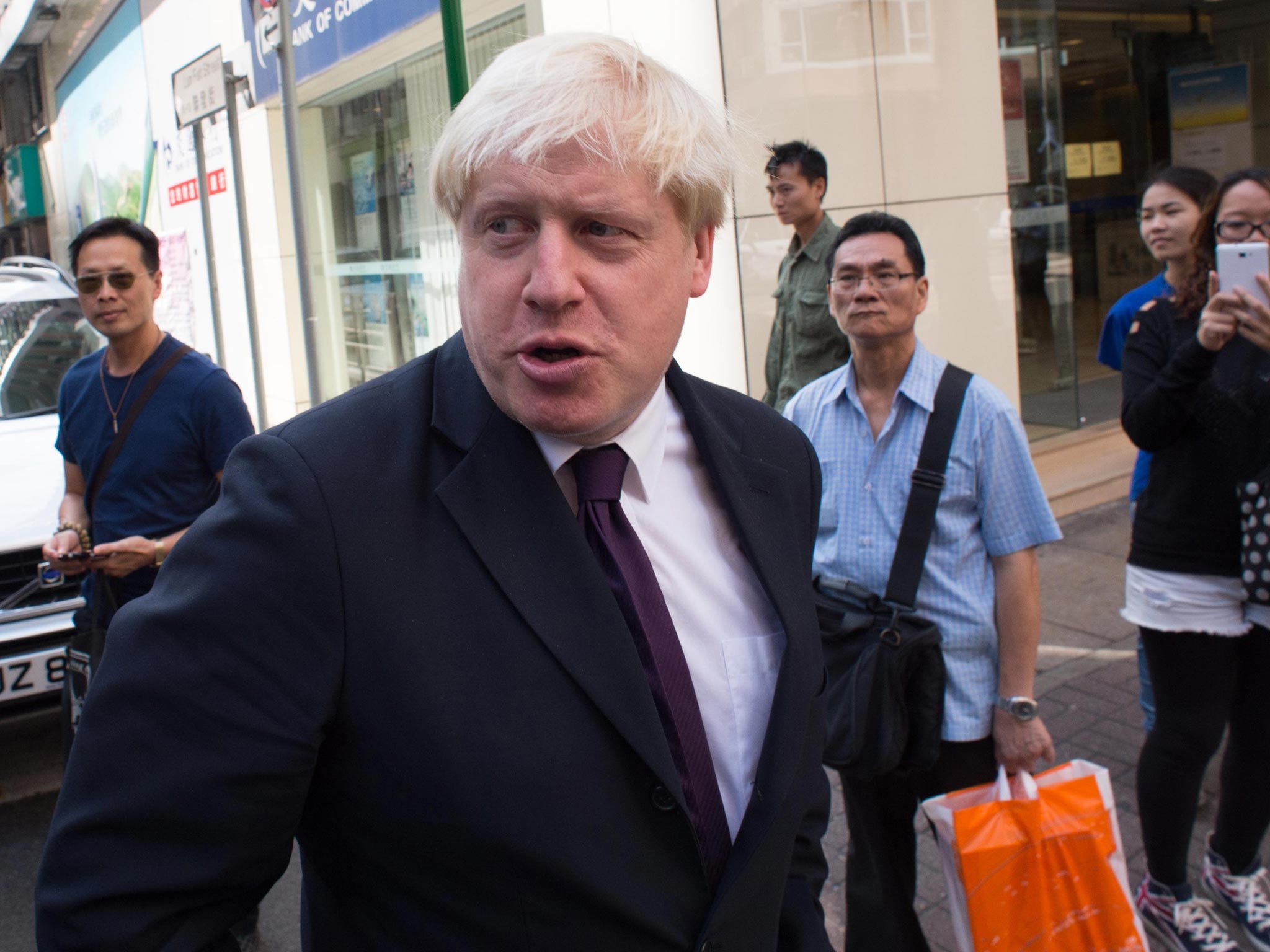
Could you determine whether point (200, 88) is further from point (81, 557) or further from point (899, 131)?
point (81, 557)

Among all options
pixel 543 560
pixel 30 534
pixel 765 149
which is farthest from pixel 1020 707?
pixel 765 149

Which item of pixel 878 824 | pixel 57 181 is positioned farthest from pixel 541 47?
pixel 57 181

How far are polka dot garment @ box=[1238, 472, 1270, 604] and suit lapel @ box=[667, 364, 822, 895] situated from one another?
1814 mm

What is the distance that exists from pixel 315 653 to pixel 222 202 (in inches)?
396

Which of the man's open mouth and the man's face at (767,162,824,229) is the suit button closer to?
the man's open mouth

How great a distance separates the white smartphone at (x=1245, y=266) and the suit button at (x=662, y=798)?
Answer: 7.87 feet

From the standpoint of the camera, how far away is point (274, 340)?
9.90 m

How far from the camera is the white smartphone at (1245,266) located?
2.93 m

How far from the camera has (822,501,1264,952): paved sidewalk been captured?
3627 millimetres

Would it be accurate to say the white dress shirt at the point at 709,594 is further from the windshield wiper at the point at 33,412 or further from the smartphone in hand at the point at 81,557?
the windshield wiper at the point at 33,412

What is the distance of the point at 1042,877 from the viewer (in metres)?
2.43

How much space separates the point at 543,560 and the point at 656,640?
18cm

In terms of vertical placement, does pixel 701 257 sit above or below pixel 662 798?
above

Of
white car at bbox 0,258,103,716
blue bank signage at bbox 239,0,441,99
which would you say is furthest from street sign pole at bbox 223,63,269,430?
white car at bbox 0,258,103,716
